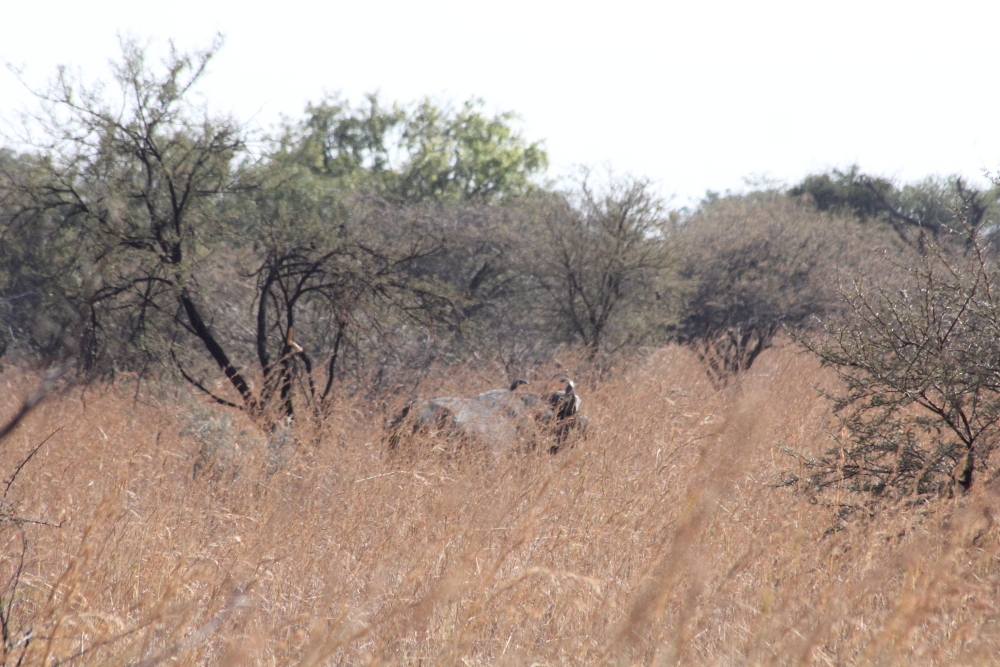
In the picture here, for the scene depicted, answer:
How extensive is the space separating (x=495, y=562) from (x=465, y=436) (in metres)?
3.74

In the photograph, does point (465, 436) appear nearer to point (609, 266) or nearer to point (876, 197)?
point (609, 266)

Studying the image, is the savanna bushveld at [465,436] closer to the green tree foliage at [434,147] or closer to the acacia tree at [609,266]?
the acacia tree at [609,266]

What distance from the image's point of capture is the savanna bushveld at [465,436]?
8.94 feet

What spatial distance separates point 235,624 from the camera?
3.00 m

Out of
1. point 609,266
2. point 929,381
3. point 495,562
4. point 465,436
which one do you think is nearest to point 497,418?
point 465,436

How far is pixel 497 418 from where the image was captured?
263 inches

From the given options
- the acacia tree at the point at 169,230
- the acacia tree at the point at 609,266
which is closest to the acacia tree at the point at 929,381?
the acacia tree at the point at 169,230

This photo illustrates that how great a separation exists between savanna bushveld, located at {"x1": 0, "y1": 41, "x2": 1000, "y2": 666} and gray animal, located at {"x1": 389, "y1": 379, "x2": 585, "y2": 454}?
88 millimetres

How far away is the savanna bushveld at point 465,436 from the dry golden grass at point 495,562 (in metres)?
0.03

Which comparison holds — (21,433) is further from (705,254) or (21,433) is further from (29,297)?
(705,254)

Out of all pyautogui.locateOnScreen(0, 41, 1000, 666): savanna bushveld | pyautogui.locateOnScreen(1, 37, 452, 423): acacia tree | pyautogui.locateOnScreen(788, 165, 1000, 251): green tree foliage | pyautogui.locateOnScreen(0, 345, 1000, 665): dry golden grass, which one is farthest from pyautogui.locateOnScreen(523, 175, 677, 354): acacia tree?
pyautogui.locateOnScreen(788, 165, 1000, 251): green tree foliage

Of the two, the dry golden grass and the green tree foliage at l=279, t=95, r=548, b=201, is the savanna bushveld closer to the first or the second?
the dry golden grass

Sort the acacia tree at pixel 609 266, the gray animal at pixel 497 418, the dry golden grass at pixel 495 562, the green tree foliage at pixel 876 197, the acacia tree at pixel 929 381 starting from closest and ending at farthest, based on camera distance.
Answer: the dry golden grass at pixel 495 562
the acacia tree at pixel 929 381
the gray animal at pixel 497 418
the acacia tree at pixel 609 266
the green tree foliage at pixel 876 197

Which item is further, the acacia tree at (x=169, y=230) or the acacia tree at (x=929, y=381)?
the acacia tree at (x=169, y=230)
